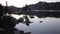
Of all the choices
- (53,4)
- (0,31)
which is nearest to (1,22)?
(0,31)

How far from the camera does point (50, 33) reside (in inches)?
865

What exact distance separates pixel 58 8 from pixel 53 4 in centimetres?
873

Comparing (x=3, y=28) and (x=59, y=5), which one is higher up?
(x=59, y=5)

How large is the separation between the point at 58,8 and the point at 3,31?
8823 cm

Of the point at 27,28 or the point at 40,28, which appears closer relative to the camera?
the point at 40,28

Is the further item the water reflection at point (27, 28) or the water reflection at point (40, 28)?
the water reflection at point (40, 28)

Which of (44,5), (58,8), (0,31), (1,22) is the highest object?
(44,5)

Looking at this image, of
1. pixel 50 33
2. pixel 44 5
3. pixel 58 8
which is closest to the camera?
pixel 50 33

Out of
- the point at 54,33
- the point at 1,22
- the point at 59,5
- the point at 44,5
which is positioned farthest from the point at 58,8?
the point at 1,22

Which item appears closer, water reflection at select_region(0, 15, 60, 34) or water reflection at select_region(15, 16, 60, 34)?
water reflection at select_region(0, 15, 60, 34)

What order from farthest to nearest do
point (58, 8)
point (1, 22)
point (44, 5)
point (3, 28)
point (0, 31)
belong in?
point (44, 5)
point (58, 8)
point (1, 22)
point (3, 28)
point (0, 31)

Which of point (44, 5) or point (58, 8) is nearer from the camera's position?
point (58, 8)

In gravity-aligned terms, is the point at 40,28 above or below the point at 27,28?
below

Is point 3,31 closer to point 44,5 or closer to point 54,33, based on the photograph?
point 54,33
